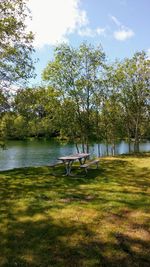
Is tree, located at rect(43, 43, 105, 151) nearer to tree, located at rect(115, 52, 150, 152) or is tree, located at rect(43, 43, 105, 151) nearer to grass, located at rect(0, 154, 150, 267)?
tree, located at rect(115, 52, 150, 152)

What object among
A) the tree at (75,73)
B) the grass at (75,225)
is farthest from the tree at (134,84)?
the grass at (75,225)

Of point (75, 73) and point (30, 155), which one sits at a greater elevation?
point (75, 73)

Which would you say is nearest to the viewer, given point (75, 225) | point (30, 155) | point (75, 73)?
point (75, 225)

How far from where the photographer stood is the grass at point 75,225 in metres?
6.59

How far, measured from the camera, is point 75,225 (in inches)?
332

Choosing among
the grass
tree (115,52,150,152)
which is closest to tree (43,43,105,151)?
tree (115,52,150,152)

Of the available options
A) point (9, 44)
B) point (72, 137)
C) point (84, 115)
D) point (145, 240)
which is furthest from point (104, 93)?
point (145, 240)

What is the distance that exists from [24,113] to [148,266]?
20451mm

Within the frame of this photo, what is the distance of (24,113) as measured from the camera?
2492 centimetres

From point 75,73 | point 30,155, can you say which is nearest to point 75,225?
point 75,73

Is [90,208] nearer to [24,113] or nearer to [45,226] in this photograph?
[45,226]

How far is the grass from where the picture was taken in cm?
659

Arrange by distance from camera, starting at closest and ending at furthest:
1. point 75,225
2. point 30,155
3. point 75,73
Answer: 1. point 75,225
2. point 75,73
3. point 30,155

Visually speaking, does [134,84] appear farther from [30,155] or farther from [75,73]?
[30,155]
